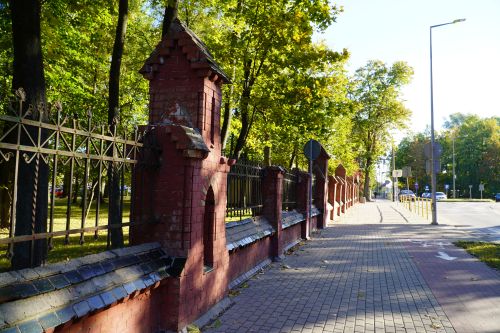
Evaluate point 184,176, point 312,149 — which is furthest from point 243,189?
point 312,149

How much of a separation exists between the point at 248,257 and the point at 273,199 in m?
1.88

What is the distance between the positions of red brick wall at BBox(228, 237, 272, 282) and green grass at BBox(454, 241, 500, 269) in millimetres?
4965

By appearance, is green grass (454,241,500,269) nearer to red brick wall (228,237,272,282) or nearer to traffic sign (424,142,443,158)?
red brick wall (228,237,272,282)

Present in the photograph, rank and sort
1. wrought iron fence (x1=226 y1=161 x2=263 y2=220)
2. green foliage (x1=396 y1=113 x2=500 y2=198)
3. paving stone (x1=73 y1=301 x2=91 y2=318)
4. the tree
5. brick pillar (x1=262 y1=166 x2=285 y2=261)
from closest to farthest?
1. paving stone (x1=73 y1=301 x2=91 y2=318)
2. wrought iron fence (x1=226 y1=161 x2=263 y2=220)
3. brick pillar (x1=262 y1=166 x2=285 y2=261)
4. the tree
5. green foliage (x1=396 y1=113 x2=500 y2=198)

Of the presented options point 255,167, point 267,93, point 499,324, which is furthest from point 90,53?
point 499,324

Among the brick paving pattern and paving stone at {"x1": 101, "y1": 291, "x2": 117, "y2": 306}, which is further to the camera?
the brick paving pattern

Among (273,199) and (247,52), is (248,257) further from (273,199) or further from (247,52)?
(247,52)

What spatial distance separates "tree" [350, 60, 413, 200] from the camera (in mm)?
47750

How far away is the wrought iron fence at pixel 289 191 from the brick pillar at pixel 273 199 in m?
1.79

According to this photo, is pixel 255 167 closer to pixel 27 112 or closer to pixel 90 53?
pixel 27 112

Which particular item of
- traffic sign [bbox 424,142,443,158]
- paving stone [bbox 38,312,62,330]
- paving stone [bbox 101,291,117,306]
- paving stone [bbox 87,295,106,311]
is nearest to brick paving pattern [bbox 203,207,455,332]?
paving stone [bbox 101,291,117,306]

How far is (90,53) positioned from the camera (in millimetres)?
17266

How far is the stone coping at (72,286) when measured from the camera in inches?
107

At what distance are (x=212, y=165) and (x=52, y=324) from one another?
125 inches
